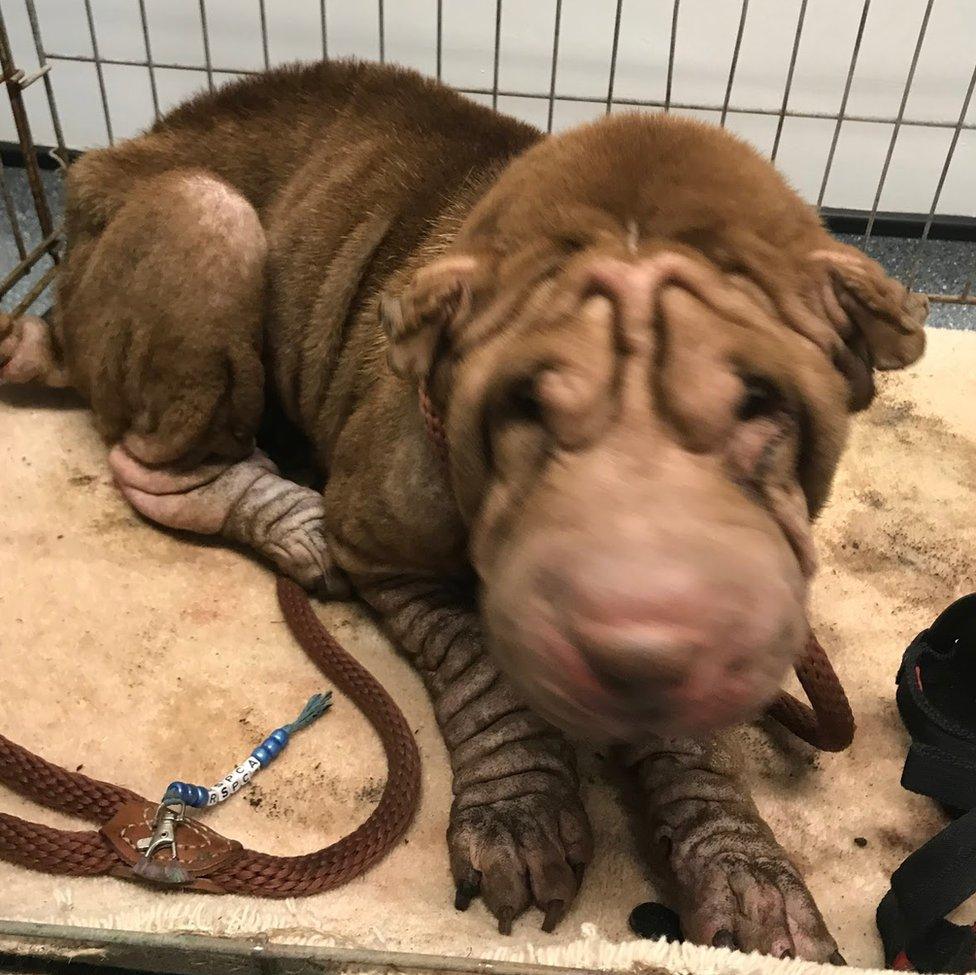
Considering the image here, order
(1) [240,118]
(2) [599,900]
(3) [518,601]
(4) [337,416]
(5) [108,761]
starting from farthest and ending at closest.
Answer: (1) [240,118], (4) [337,416], (5) [108,761], (2) [599,900], (3) [518,601]

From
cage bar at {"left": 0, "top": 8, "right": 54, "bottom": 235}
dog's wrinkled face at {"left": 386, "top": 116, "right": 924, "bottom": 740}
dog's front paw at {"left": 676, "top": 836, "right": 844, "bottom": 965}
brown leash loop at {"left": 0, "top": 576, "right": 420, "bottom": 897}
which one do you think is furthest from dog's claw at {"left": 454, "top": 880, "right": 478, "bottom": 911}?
cage bar at {"left": 0, "top": 8, "right": 54, "bottom": 235}

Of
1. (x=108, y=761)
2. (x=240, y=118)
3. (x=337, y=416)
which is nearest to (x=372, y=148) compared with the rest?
(x=240, y=118)

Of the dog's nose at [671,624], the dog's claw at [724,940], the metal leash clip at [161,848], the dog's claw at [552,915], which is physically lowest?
the dog's claw at [552,915]

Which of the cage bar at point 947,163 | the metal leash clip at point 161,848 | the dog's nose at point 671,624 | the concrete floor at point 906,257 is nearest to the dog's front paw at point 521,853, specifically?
the metal leash clip at point 161,848

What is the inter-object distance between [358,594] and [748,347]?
978mm

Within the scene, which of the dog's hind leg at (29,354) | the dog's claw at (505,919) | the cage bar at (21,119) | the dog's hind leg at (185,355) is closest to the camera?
the dog's claw at (505,919)

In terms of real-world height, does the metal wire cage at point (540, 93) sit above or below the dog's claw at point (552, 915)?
above

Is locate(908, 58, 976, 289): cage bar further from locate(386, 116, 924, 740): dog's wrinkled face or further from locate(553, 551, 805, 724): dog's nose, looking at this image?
locate(553, 551, 805, 724): dog's nose

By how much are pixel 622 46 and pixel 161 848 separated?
2.63 m

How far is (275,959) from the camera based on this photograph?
96 centimetres

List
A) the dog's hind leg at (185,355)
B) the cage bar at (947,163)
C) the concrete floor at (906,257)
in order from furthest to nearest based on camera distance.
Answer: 1. the concrete floor at (906,257)
2. the cage bar at (947,163)
3. the dog's hind leg at (185,355)

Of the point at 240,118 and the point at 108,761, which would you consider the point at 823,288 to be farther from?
the point at 240,118

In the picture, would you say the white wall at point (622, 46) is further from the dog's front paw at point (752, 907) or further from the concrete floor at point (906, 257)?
the dog's front paw at point (752, 907)

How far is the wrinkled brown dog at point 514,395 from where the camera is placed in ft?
2.97
